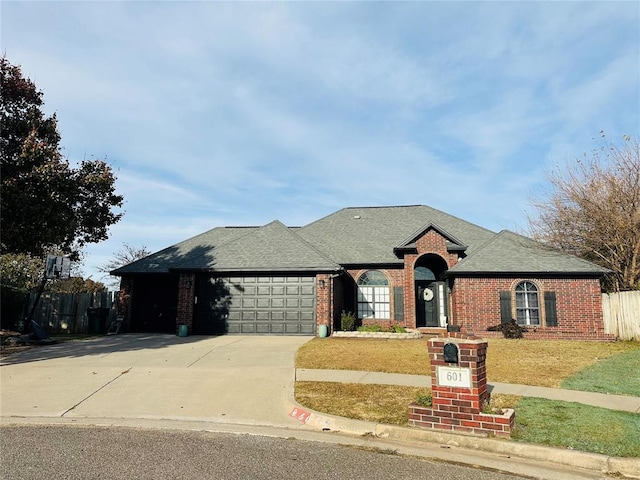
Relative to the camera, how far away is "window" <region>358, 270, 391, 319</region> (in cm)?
2065

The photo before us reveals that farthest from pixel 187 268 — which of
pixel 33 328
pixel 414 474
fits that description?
pixel 414 474

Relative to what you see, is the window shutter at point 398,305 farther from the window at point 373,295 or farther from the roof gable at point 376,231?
the roof gable at point 376,231

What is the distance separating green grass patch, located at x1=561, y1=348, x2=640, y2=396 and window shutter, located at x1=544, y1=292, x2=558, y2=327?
591cm

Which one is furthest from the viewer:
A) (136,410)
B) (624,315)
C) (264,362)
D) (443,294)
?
(443,294)

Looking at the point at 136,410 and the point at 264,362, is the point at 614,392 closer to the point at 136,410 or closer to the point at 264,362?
the point at 264,362

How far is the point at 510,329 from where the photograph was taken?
17.2 metres

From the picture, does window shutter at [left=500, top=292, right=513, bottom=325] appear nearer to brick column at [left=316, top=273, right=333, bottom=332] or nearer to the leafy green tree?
brick column at [left=316, top=273, right=333, bottom=332]

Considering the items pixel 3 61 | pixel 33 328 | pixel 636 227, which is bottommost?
pixel 33 328

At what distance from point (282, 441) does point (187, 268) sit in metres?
13.9

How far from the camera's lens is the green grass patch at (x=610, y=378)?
8109 mm

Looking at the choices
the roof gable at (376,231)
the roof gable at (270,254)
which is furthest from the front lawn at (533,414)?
the roof gable at (376,231)

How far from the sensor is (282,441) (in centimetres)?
559

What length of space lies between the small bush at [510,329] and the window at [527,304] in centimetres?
49

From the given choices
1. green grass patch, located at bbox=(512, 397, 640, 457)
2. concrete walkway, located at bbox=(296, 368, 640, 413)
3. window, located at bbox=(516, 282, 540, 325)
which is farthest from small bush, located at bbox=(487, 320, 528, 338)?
green grass patch, located at bbox=(512, 397, 640, 457)
